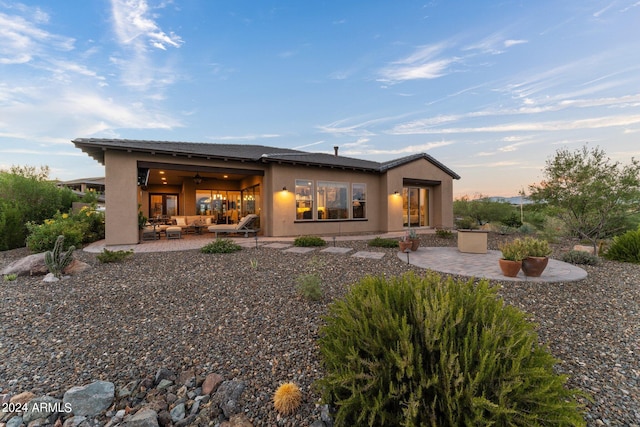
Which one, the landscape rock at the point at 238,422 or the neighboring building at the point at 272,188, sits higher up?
the neighboring building at the point at 272,188

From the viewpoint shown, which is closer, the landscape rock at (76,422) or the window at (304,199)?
the landscape rock at (76,422)

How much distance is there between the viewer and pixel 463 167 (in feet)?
54.0

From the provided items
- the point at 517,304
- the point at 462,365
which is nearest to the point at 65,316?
the point at 462,365

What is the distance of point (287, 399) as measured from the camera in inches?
77.4

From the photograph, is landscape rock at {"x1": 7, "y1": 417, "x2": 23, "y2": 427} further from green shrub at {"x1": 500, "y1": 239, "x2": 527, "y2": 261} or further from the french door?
the french door

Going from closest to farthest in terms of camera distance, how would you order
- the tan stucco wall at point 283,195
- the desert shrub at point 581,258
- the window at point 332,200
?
the desert shrub at point 581,258, the tan stucco wall at point 283,195, the window at point 332,200

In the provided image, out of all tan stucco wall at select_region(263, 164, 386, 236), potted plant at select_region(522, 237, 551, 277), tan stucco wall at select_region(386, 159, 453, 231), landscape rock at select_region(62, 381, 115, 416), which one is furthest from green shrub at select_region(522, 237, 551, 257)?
tan stucco wall at select_region(263, 164, 386, 236)

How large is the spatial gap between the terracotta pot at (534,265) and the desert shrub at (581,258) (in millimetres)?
2489

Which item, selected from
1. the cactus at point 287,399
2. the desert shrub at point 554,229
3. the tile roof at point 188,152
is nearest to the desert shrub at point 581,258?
the desert shrub at point 554,229

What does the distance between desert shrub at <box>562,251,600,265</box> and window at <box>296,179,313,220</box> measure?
8.68 metres

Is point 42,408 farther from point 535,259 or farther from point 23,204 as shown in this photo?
point 23,204

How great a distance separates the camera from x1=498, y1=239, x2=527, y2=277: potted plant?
4836mm

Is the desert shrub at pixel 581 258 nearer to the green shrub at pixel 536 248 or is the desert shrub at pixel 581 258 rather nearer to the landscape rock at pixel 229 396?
the green shrub at pixel 536 248

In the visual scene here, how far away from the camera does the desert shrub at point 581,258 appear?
240 inches
